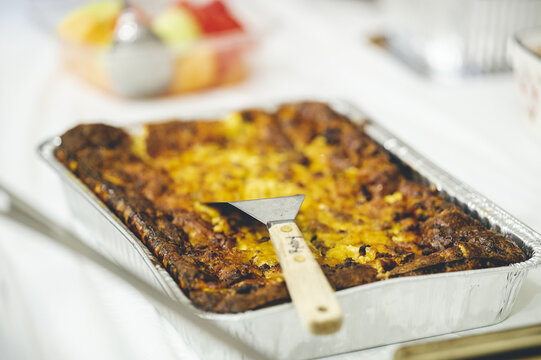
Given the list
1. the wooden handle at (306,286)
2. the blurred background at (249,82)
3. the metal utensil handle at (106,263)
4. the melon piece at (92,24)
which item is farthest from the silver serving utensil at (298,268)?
the melon piece at (92,24)

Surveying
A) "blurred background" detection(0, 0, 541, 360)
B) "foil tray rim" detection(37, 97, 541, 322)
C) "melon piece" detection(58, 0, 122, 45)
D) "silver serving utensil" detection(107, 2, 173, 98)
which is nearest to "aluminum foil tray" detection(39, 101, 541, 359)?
"foil tray rim" detection(37, 97, 541, 322)

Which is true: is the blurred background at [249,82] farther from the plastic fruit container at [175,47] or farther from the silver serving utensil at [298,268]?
the silver serving utensil at [298,268]

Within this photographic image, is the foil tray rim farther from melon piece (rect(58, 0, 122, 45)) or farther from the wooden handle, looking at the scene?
melon piece (rect(58, 0, 122, 45))

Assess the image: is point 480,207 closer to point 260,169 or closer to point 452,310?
point 452,310

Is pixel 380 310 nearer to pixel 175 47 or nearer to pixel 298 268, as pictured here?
pixel 298 268

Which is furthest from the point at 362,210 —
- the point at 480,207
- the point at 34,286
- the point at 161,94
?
the point at 161,94

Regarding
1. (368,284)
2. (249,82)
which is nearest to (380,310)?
(368,284)
